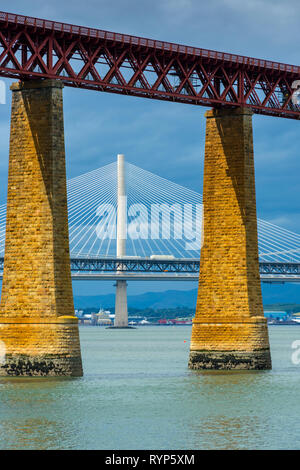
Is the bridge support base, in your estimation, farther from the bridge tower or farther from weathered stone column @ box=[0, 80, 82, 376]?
weathered stone column @ box=[0, 80, 82, 376]

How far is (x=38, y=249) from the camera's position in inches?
1905

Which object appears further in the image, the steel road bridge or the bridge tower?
the bridge tower

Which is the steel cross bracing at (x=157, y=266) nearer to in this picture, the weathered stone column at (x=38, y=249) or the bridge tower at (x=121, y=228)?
the bridge tower at (x=121, y=228)

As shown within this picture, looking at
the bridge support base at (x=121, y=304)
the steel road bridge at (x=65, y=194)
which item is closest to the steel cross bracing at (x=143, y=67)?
the steel road bridge at (x=65, y=194)

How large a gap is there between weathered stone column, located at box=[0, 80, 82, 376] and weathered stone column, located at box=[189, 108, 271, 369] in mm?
9279

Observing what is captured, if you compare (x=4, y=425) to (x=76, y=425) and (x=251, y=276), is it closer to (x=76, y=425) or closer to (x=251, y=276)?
(x=76, y=425)

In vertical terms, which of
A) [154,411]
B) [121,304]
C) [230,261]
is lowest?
[154,411]

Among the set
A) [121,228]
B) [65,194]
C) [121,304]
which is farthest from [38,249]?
[121,304]

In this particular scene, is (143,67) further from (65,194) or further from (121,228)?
(121,228)

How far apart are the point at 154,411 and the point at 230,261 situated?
1490 cm

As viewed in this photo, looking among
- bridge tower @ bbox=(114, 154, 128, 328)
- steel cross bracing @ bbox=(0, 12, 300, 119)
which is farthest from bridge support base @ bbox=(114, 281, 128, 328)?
steel cross bracing @ bbox=(0, 12, 300, 119)

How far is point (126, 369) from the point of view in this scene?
66938 millimetres

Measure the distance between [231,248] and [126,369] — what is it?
47.7 ft

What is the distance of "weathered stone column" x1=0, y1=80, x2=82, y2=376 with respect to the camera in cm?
4803
